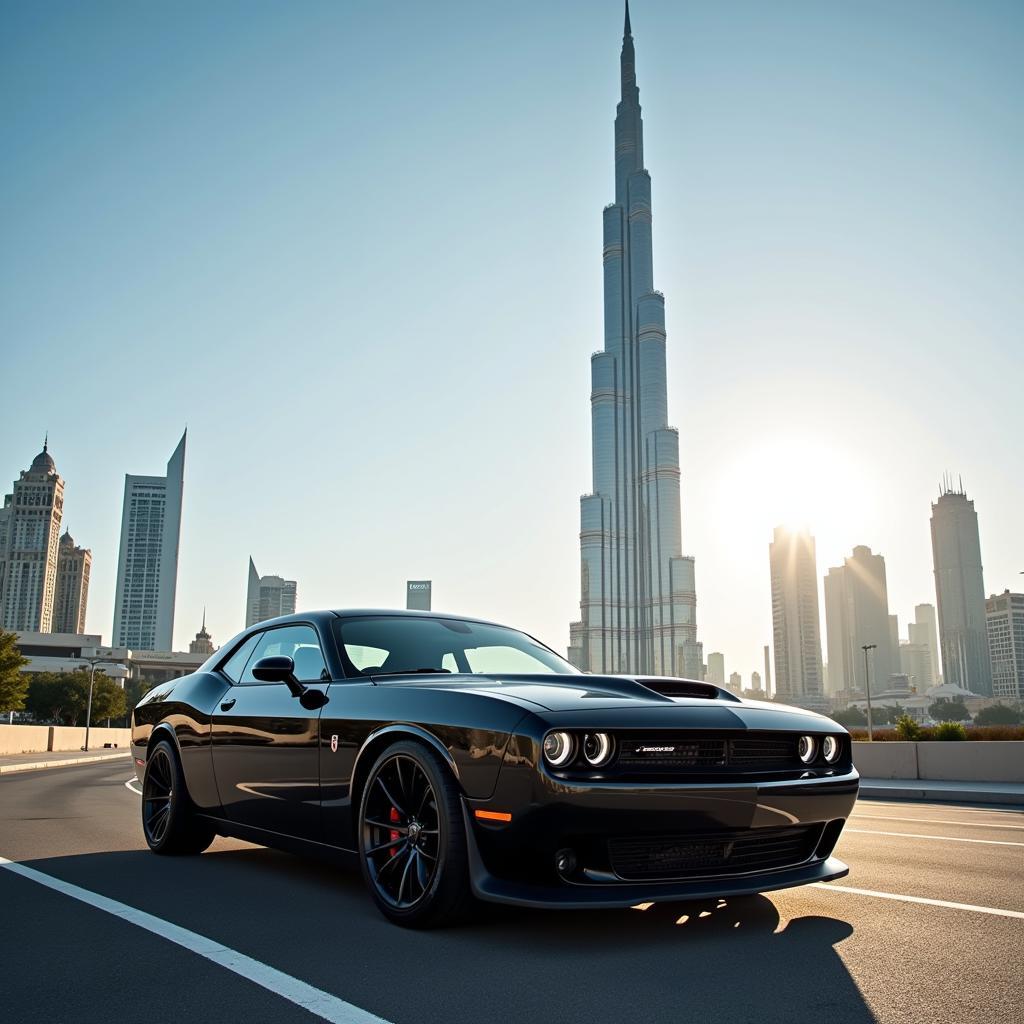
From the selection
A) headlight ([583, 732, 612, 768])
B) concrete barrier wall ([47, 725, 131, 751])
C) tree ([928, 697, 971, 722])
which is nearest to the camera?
headlight ([583, 732, 612, 768])

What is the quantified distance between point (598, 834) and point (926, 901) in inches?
76.9

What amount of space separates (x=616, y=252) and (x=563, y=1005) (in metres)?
201

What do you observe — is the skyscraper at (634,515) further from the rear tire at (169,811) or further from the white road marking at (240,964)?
the white road marking at (240,964)

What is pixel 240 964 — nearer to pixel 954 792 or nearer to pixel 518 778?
pixel 518 778

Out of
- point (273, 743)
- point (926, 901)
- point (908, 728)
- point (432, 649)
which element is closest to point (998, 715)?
point (908, 728)

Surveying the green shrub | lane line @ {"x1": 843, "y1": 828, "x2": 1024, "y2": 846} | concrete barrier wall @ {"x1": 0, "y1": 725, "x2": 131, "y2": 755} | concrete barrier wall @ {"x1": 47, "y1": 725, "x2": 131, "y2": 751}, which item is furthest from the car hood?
concrete barrier wall @ {"x1": 47, "y1": 725, "x2": 131, "y2": 751}

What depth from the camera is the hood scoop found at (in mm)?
4273

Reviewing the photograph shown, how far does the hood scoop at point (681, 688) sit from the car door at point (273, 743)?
1.58m

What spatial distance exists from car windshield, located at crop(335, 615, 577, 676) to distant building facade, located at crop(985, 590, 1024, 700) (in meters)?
175

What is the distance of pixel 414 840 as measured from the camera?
3.94 meters

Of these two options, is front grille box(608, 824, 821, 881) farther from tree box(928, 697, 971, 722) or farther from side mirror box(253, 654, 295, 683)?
tree box(928, 697, 971, 722)

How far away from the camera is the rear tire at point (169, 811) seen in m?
5.96

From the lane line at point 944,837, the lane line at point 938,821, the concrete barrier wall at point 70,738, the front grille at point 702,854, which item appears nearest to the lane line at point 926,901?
the front grille at point 702,854

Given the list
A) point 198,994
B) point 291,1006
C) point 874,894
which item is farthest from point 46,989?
point 874,894
